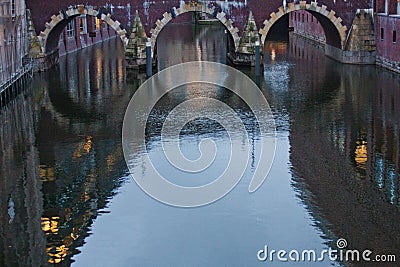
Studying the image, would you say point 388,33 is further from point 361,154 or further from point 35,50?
point 35,50

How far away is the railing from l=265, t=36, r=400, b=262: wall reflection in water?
442 inches

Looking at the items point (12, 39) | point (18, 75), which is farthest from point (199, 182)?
point (12, 39)

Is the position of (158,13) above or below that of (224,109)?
above

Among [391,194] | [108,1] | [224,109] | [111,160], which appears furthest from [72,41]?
[391,194]

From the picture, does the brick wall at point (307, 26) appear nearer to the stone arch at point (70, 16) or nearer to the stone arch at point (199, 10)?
the stone arch at point (199, 10)

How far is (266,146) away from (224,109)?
593 cm

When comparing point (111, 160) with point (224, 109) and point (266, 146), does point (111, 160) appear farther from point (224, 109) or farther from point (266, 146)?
point (224, 109)

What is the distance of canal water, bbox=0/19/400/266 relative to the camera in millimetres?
13305

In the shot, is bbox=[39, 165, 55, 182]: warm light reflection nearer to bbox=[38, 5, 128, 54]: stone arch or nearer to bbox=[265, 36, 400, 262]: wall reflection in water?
bbox=[265, 36, 400, 262]: wall reflection in water

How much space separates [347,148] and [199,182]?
5164 mm

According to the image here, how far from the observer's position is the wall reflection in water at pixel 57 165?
1388 centimetres

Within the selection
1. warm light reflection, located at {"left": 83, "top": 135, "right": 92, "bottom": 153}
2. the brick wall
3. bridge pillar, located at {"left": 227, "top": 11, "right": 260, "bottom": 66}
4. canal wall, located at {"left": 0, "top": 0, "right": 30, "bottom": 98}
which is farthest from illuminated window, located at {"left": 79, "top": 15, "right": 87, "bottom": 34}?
warm light reflection, located at {"left": 83, "top": 135, "right": 92, "bottom": 153}

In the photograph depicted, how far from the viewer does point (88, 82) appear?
111 feet
